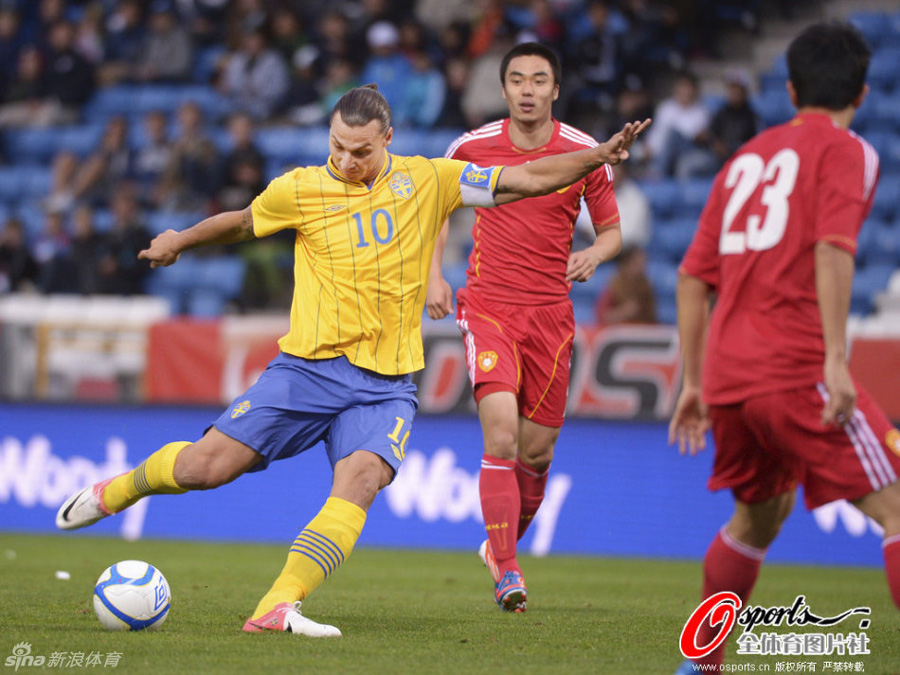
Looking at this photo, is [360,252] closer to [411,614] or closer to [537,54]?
[411,614]

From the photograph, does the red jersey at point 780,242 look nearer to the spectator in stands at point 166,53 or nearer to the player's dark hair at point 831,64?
the player's dark hair at point 831,64

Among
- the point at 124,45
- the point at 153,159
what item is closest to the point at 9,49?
the point at 124,45

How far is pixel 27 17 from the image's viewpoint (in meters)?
19.4

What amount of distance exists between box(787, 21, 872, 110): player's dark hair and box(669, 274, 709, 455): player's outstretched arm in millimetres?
725

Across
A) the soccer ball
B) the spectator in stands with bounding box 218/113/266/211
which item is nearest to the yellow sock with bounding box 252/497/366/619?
the soccer ball

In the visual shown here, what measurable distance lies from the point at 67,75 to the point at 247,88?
9.47ft

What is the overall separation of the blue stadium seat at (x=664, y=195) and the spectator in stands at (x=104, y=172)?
6.68m

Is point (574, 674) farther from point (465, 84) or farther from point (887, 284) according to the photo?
point (465, 84)

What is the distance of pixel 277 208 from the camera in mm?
5539

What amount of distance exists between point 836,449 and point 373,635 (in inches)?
83.6

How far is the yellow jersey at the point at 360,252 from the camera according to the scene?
217 inches

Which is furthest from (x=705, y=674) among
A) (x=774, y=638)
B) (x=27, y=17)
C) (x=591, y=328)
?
(x=27, y=17)

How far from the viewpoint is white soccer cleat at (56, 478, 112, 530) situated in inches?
229

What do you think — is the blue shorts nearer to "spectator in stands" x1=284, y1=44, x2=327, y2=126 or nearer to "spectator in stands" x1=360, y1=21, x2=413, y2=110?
"spectator in stands" x1=360, y1=21, x2=413, y2=110
